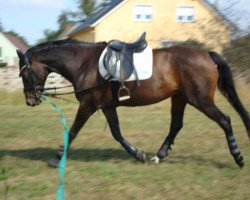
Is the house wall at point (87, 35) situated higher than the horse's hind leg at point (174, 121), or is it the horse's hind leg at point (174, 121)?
the horse's hind leg at point (174, 121)

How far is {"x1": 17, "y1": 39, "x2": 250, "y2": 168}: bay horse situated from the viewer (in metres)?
7.54

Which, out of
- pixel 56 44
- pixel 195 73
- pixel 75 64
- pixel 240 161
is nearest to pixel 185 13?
pixel 56 44

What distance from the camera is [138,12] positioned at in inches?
1524

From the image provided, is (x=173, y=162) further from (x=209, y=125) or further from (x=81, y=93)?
(x=209, y=125)

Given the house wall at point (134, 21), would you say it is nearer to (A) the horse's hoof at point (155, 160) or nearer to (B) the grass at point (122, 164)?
(B) the grass at point (122, 164)

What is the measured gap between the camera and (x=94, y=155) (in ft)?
28.3

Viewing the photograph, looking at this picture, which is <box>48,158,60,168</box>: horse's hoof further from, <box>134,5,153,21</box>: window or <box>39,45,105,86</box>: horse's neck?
<box>134,5,153,21</box>: window

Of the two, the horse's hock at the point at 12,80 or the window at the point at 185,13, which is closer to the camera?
the horse's hock at the point at 12,80

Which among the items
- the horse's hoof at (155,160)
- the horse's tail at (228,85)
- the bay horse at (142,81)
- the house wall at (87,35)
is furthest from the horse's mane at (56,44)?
the house wall at (87,35)

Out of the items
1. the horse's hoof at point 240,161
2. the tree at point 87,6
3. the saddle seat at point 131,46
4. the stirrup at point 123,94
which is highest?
the saddle seat at point 131,46

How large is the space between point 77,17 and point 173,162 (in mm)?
72408

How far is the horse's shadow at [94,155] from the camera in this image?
8047 millimetres

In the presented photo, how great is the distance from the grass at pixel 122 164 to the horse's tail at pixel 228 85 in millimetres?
830

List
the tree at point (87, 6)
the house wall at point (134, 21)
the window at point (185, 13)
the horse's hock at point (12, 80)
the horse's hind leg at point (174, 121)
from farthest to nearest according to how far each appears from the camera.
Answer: the tree at point (87, 6) → the window at point (185, 13) → the house wall at point (134, 21) → the horse's hock at point (12, 80) → the horse's hind leg at point (174, 121)
